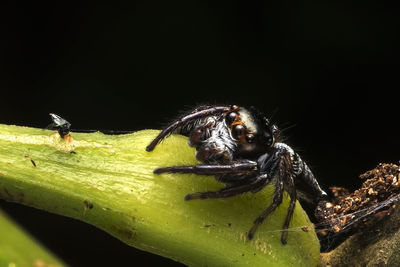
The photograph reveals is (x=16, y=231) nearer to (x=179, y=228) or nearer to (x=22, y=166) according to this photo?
(x=22, y=166)

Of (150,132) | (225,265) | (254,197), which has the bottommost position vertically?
(225,265)

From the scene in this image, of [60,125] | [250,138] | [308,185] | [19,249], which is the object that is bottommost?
[308,185]

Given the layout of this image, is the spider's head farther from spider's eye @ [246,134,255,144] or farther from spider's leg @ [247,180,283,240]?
spider's leg @ [247,180,283,240]

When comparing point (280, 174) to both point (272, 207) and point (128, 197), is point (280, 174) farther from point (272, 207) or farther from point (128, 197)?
point (128, 197)

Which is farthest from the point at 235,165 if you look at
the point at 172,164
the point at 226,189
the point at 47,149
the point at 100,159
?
the point at 47,149

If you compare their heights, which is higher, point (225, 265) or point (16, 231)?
point (16, 231)

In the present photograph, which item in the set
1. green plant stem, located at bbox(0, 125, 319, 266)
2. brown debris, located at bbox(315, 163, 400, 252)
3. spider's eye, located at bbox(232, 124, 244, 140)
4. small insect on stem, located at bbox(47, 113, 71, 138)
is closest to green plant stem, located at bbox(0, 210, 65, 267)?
green plant stem, located at bbox(0, 125, 319, 266)

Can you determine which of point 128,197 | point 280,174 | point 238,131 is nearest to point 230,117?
point 238,131
